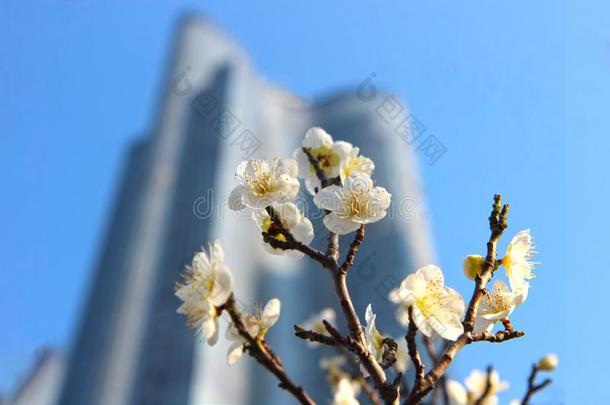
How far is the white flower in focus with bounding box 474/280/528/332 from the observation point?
78 centimetres

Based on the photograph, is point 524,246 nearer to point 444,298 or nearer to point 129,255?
point 444,298

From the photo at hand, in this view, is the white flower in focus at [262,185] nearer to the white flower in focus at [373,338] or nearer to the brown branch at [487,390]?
the white flower in focus at [373,338]

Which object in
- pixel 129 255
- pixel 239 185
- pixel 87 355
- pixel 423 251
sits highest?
pixel 129 255

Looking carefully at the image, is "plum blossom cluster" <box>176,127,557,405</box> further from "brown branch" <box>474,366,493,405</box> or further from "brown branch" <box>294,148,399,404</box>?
"brown branch" <box>474,366,493,405</box>

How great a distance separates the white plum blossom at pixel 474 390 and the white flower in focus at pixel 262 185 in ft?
1.92

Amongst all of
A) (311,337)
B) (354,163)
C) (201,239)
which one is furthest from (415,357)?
(201,239)

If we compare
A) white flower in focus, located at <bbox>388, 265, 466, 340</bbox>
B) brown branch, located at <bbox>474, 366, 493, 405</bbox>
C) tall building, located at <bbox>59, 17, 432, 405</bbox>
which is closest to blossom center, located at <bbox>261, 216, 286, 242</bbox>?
white flower in focus, located at <bbox>388, 265, 466, 340</bbox>

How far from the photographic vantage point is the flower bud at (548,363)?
1156mm

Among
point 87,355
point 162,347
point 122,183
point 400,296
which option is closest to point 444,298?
point 400,296

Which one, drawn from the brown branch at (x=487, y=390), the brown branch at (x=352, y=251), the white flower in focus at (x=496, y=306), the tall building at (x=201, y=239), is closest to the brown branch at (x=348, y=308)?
the brown branch at (x=352, y=251)

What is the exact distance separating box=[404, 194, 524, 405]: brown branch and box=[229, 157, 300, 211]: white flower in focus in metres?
0.31

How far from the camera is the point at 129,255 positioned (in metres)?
16.8

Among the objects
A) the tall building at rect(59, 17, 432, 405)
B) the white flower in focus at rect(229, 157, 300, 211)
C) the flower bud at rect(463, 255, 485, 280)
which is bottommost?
the flower bud at rect(463, 255, 485, 280)

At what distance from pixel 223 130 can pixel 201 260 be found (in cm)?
1232
